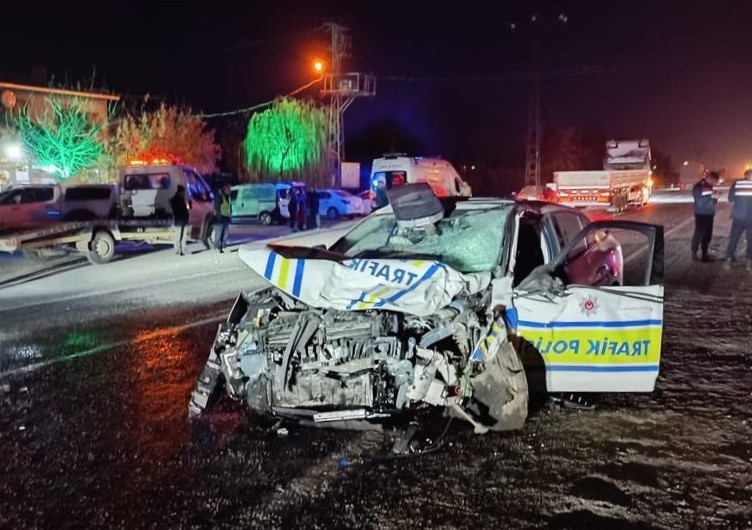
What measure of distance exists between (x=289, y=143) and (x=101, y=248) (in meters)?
29.1

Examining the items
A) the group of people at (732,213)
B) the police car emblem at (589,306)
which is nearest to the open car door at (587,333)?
the police car emblem at (589,306)

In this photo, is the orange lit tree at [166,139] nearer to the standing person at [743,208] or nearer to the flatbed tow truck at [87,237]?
the flatbed tow truck at [87,237]

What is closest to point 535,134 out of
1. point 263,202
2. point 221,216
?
point 263,202

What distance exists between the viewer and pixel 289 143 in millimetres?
44125

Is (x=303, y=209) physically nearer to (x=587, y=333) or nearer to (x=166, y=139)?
(x=166, y=139)

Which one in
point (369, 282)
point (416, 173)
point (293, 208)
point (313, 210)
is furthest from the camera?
point (416, 173)

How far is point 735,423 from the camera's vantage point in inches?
197

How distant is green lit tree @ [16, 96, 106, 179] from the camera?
35562 mm

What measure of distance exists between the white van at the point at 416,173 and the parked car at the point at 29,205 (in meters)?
11.1

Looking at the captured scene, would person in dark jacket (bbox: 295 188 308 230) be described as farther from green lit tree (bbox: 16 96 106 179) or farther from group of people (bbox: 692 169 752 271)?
green lit tree (bbox: 16 96 106 179)

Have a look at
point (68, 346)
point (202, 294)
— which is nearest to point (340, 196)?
point (202, 294)

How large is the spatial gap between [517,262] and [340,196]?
1013 inches

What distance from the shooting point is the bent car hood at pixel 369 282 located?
15.3 ft

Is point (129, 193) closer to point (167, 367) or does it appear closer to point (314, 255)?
point (167, 367)
